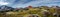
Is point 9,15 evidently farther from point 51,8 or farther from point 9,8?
point 51,8

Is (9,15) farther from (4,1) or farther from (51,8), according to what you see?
(51,8)

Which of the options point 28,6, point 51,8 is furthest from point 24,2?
point 51,8

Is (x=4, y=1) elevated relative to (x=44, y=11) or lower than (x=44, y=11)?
elevated

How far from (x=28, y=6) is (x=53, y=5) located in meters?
0.27

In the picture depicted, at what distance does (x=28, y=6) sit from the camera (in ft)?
4.28

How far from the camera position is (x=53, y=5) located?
50.8 inches

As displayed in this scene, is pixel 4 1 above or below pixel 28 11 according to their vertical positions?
above

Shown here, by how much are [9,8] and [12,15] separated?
87 mm

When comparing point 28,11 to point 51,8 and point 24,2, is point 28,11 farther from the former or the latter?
point 51,8

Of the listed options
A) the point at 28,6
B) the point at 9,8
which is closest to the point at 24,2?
the point at 28,6

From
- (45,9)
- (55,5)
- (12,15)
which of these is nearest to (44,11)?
(45,9)

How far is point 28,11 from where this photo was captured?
4.25 ft

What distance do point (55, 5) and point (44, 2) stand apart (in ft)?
0.39

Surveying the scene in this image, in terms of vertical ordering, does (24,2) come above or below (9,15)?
above
